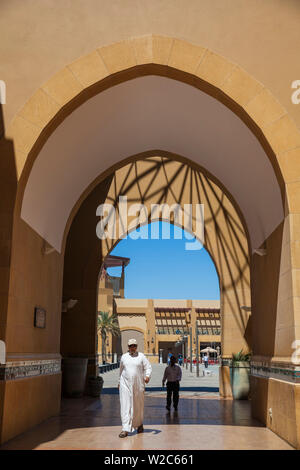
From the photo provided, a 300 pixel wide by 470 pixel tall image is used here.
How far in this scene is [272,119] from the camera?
818 cm

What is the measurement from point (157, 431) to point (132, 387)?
0.91 m

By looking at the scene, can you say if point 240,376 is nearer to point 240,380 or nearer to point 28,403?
point 240,380

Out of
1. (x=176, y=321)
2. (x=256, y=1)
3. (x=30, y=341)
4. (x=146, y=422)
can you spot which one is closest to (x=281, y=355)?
(x=146, y=422)

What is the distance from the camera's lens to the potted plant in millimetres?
15148

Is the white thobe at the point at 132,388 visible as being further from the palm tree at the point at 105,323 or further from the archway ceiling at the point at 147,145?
the palm tree at the point at 105,323

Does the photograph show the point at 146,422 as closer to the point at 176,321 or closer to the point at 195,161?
the point at 195,161

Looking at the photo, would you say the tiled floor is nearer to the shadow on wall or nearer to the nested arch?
the shadow on wall

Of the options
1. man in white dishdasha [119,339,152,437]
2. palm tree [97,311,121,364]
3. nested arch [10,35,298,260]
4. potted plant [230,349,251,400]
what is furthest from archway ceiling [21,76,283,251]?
palm tree [97,311,121,364]

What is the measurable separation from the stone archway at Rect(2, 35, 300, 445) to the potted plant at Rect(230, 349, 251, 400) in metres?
6.15

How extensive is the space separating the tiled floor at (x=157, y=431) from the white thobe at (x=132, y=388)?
0.87ft

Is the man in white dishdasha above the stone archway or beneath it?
beneath

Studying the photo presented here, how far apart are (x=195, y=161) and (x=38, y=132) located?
4.80 meters

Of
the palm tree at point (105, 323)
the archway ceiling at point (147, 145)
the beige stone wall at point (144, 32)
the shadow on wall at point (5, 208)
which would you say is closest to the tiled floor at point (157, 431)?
the shadow on wall at point (5, 208)

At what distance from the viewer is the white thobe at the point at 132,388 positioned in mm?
8148
